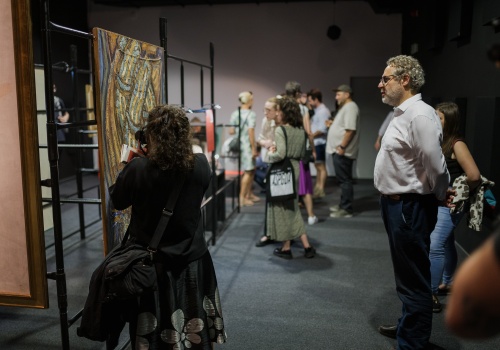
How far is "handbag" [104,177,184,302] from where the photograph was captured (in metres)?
1.94

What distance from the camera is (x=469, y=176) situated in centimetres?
271

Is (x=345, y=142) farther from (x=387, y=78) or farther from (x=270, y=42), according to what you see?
(x=270, y=42)

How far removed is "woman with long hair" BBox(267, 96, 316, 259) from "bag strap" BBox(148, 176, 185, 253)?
207 centimetres

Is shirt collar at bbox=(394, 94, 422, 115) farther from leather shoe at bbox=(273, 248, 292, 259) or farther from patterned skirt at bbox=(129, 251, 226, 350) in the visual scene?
leather shoe at bbox=(273, 248, 292, 259)

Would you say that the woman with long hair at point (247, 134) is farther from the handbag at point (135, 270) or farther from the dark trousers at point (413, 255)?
the handbag at point (135, 270)

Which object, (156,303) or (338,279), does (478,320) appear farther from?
(338,279)

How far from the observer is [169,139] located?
195 cm

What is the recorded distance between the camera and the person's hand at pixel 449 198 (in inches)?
105

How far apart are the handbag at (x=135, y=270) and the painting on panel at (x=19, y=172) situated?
0.44 m

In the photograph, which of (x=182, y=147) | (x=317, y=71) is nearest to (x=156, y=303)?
(x=182, y=147)

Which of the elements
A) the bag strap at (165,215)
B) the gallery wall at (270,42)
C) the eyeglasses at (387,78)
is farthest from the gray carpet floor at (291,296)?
the gallery wall at (270,42)

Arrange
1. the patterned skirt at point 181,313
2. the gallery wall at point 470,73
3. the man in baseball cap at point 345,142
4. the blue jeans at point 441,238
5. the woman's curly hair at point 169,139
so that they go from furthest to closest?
the man in baseball cap at point 345,142 → the gallery wall at point 470,73 → the blue jeans at point 441,238 → the patterned skirt at point 181,313 → the woman's curly hair at point 169,139

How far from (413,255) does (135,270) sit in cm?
138

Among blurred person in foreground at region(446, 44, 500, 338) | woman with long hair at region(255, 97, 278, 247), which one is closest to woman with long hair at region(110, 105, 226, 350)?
blurred person in foreground at region(446, 44, 500, 338)
